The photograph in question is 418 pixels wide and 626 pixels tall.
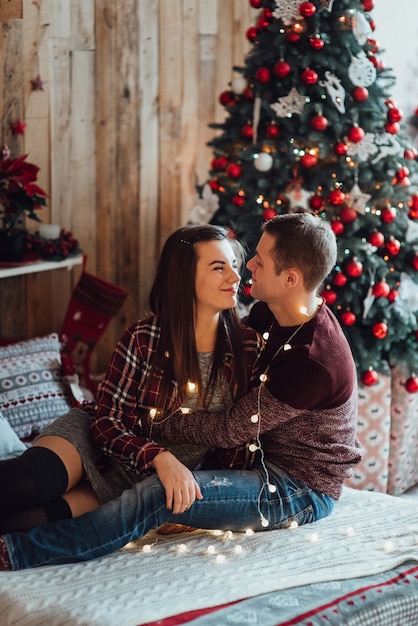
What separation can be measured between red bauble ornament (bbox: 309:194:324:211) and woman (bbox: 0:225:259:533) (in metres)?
0.94

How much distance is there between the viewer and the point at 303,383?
91.8 inches

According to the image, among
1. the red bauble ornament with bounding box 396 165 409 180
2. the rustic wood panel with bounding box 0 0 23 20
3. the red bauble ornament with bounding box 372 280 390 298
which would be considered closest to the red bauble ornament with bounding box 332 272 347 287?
the red bauble ornament with bounding box 372 280 390 298

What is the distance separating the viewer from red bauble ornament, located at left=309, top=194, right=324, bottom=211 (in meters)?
3.46

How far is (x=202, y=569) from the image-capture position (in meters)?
2.21

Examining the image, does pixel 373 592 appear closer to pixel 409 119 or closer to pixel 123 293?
pixel 123 293

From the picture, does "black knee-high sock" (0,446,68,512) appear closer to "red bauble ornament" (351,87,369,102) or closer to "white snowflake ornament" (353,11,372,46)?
"red bauble ornament" (351,87,369,102)

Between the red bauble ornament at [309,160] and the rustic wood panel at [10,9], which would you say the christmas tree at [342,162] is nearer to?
the red bauble ornament at [309,160]

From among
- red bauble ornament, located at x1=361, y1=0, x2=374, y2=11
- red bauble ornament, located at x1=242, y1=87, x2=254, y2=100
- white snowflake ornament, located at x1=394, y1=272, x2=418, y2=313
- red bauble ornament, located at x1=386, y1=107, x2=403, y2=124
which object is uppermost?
red bauble ornament, located at x1=361, y1=0, x2=374, y2=11

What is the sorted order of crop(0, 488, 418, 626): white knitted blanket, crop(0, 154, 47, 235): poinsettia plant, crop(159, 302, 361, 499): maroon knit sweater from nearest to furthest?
crop(0, 488, 418, 626): white knitted blanket
crop(159, 302, 361, 499): maroon knit sweater
crop(0, 154, 47, 235): poinsettia plant

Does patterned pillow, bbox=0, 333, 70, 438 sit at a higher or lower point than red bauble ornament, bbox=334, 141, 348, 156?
lower

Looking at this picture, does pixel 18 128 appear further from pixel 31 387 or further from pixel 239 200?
pixel 31 387

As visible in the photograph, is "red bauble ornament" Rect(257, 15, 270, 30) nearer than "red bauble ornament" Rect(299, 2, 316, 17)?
No

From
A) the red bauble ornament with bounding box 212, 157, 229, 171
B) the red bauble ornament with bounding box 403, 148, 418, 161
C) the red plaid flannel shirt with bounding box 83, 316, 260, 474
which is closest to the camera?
the red plaid flannel shirt with bounding box 83, 316, 260, 474

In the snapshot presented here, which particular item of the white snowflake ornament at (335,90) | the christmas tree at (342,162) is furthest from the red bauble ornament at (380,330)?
the white snowflake ornament at (335,90)
